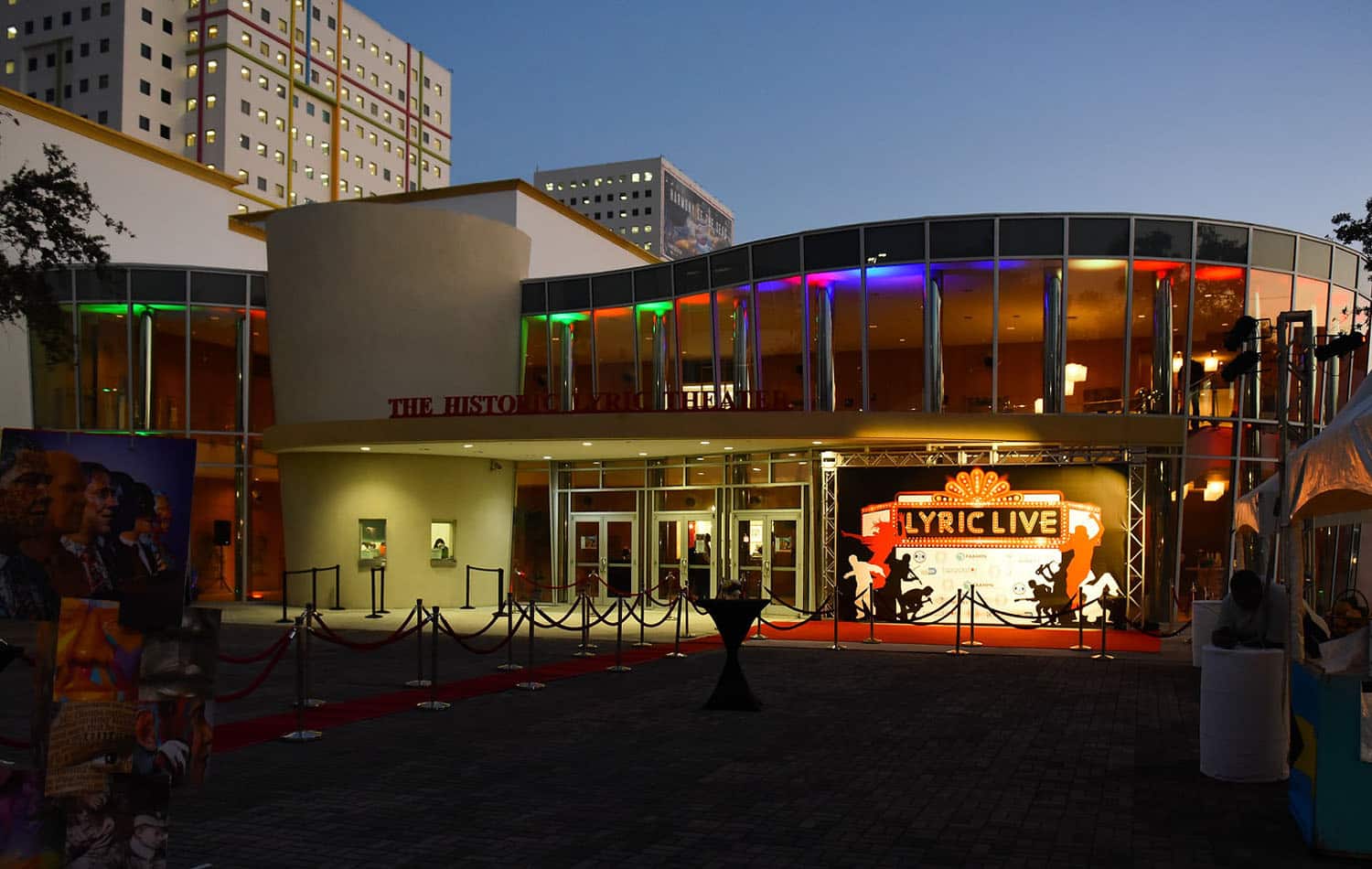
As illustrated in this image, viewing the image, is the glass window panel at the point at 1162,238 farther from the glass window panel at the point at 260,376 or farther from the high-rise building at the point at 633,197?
the high-rise building at the point at 633,197

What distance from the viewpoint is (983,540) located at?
2459 cm

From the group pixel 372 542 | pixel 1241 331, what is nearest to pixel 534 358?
pixel 372 542

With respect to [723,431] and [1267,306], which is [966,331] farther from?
[723,431]

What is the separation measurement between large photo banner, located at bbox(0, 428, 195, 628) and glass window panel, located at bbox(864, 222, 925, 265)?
64.1ft

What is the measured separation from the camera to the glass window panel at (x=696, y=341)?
30203 mm

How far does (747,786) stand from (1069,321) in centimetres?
1979

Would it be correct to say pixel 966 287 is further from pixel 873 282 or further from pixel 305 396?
pixel 305 396

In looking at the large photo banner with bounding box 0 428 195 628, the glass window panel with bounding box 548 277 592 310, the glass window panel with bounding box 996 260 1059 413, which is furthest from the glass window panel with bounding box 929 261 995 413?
the large photo banner with bounding box 0 428 195 628

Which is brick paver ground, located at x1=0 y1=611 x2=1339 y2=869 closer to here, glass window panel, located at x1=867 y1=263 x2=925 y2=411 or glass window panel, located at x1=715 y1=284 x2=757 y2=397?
glass window panel, located at x1=867 y1=263 x2=925 y2=411

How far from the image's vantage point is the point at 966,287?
2625cm

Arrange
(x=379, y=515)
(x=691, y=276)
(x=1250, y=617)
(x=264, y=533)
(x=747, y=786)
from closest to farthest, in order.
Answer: (x=747, y=786) < (x=1250, y=617) < (x=379, y=515) < (x=691, y=276) < (x=264, y=533)

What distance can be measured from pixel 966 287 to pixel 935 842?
65.7 ft

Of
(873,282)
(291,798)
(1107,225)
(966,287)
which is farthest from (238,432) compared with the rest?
(291,798)

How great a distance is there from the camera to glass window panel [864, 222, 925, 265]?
84.8ft
